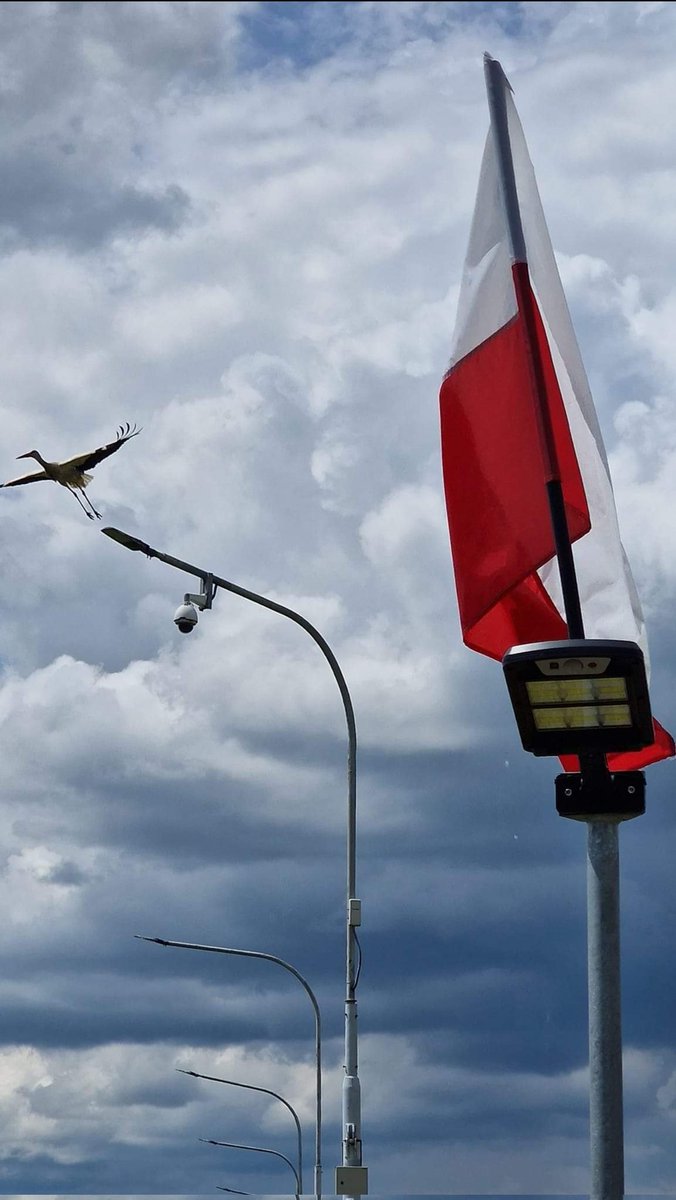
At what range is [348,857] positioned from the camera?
21.0 meters

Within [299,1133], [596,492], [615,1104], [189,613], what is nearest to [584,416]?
[596,492]

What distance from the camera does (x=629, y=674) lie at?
6352 millimetres

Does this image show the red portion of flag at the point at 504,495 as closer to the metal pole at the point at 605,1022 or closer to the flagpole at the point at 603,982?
the flagpole at the point at 603,982

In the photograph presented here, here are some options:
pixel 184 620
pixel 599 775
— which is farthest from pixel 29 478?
pixel 599 775

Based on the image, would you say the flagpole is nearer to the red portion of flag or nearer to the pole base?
the pole base

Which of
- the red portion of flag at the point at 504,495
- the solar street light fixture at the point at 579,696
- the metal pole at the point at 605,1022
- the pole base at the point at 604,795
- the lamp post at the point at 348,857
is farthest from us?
the lamp post at the point at 348,857

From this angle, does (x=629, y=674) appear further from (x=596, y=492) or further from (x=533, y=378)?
(x=596, y=492)

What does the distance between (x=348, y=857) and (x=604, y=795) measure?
14.3 metres

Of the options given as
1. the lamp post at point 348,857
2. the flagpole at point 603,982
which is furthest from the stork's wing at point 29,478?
the flagpole at point 603,982

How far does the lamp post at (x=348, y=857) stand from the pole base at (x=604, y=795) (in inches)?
509

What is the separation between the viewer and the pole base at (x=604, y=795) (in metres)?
6.95

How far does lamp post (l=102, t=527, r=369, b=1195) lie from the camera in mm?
19203

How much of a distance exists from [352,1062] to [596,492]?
36.7ft

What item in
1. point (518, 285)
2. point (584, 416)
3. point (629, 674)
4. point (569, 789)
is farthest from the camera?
point (584, 416)
